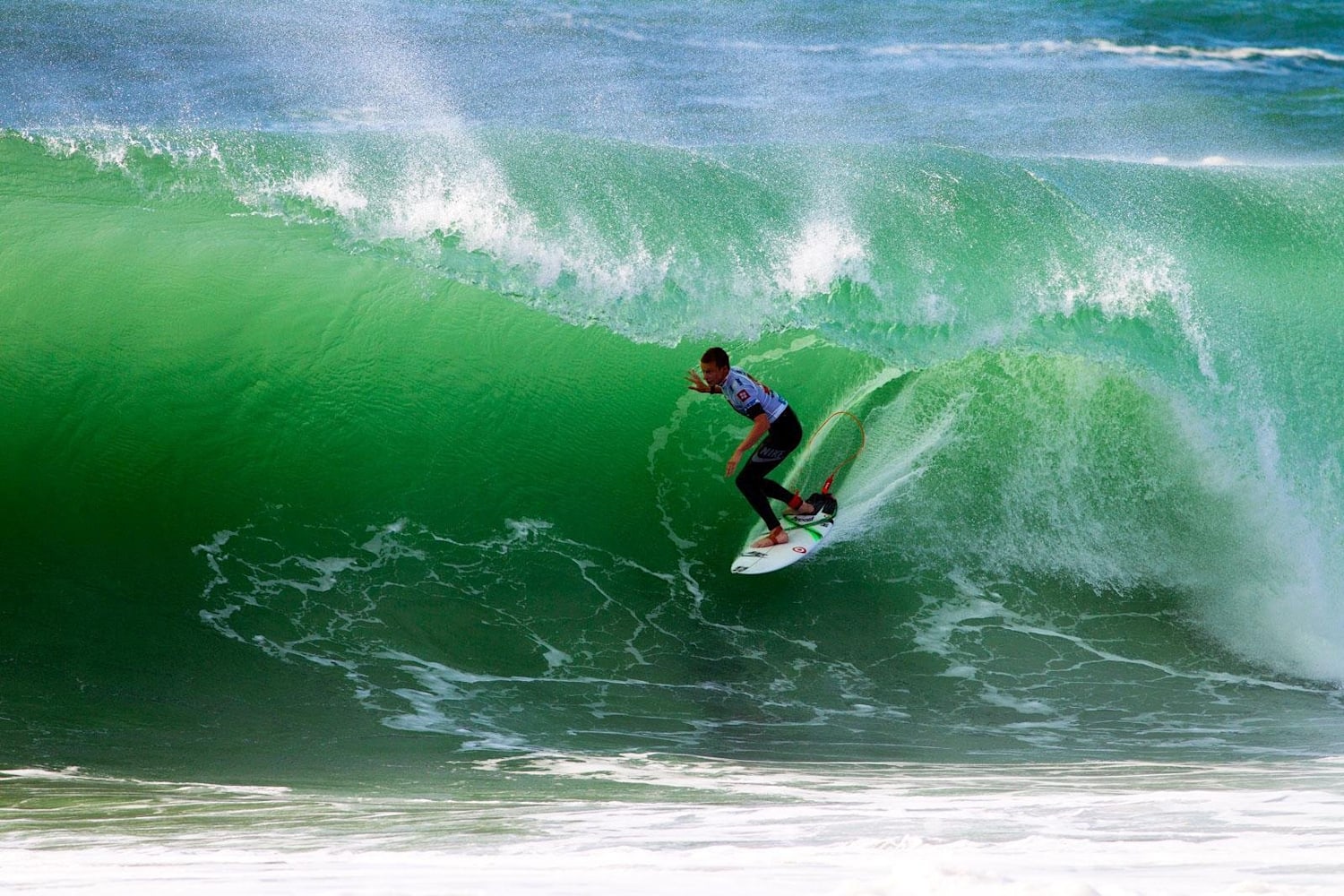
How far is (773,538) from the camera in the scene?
6633 millimetres

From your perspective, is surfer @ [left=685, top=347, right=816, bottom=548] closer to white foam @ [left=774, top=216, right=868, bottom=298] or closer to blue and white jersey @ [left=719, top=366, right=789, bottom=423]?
blue and white jersey @ [left=719, top=366, right=789, bottom=423]

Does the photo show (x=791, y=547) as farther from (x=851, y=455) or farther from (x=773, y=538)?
(x=851, y=455)

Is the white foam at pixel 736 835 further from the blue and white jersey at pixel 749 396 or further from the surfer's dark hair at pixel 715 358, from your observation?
the surfer's dark hair at pixel 715 358

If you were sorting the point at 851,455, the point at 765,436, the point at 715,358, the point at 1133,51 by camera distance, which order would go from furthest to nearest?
1. the point at 1133,51
2. the point at 851,455
3. the point at 765,436
4. the point at 715,358

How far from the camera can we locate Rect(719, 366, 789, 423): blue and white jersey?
19.2 feet

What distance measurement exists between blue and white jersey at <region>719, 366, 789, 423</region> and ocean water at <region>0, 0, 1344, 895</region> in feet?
3.85

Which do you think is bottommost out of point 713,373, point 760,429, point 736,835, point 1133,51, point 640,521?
point 736,835

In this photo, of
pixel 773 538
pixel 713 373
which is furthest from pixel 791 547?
pixel 713 373

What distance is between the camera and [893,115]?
12.1 meters

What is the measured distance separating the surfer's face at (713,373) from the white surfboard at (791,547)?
1264 mm

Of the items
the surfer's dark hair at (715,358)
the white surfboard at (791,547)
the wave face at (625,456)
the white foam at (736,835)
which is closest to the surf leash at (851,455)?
the wave face at (625,456)

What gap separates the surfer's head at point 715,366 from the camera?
18.7 ft

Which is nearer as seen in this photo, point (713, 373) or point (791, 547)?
point (713, 373)

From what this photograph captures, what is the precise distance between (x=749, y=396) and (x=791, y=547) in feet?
3.91
